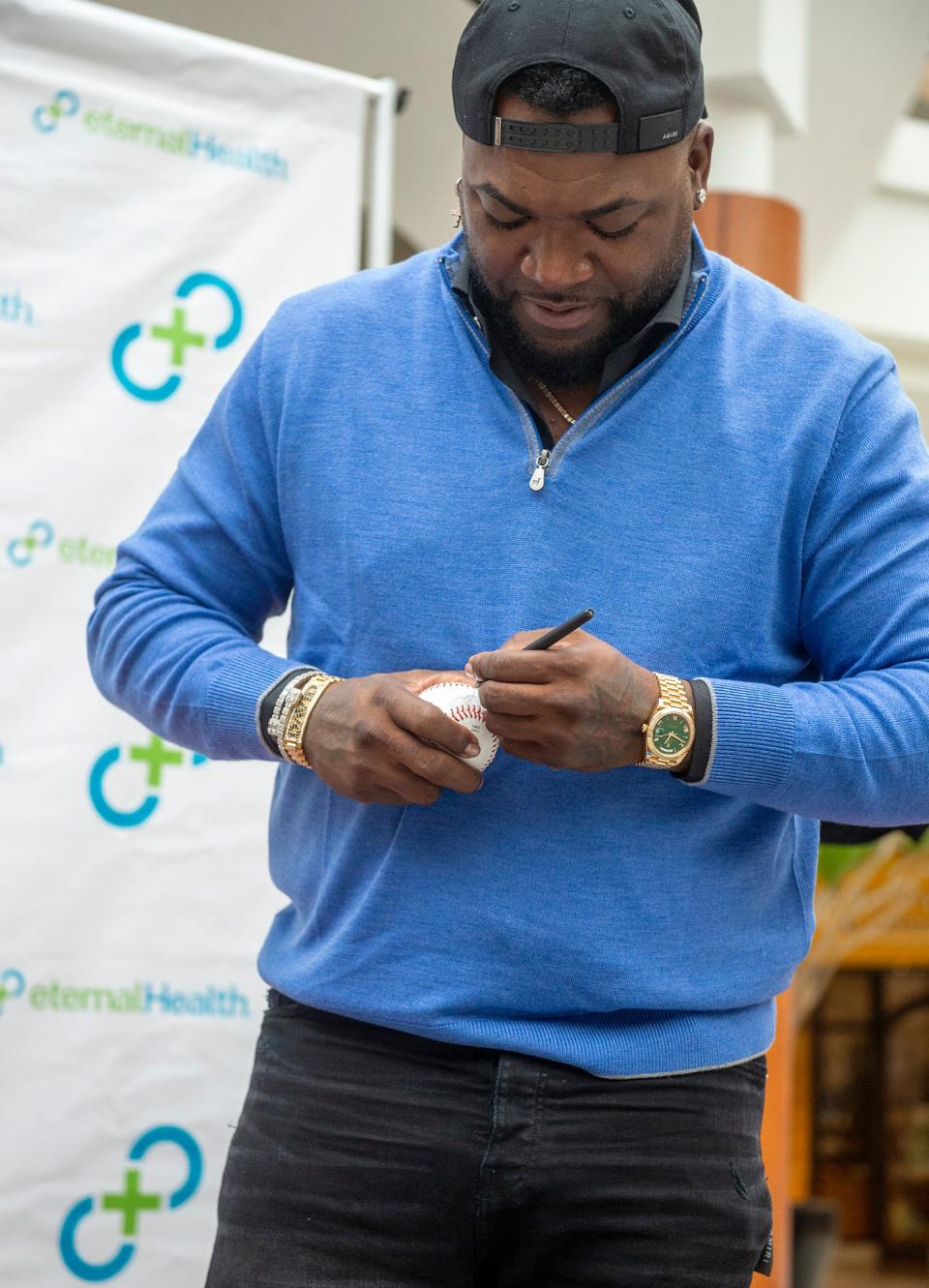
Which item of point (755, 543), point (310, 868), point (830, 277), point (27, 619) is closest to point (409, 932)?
point (310, 868)

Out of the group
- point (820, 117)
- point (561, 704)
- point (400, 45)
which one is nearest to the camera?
point (561, 704)

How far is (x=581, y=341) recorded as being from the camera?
5.29 feet

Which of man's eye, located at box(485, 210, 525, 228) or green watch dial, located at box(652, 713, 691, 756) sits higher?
man's eye, located at box(485, 210, 525, 228)

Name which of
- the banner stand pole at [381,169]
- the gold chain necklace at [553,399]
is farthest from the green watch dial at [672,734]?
the banner stand pole at [381,169]

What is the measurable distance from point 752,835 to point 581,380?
20.0 inches

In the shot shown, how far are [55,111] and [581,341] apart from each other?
1572 millimetres

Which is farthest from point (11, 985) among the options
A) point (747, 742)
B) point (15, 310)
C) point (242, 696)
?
point (747, 742)

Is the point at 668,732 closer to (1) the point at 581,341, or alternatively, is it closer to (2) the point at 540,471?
(2) the point at 540,471

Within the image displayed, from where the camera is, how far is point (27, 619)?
8.92ft

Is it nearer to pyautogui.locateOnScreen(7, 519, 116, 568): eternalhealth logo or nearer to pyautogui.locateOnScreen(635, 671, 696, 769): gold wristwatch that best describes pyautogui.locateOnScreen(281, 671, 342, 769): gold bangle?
pyautogui.locateOnScreen(635, 671, 696, 769): gold wristwatch

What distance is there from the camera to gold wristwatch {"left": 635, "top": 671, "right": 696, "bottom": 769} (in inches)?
55.3

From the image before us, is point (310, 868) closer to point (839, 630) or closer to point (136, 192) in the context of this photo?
point (839, 630)

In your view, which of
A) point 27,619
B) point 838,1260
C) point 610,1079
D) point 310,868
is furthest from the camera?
point 838,1260

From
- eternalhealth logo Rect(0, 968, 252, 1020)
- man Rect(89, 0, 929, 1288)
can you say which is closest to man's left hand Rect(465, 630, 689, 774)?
man Rect(89, 0, 929, 1288)
